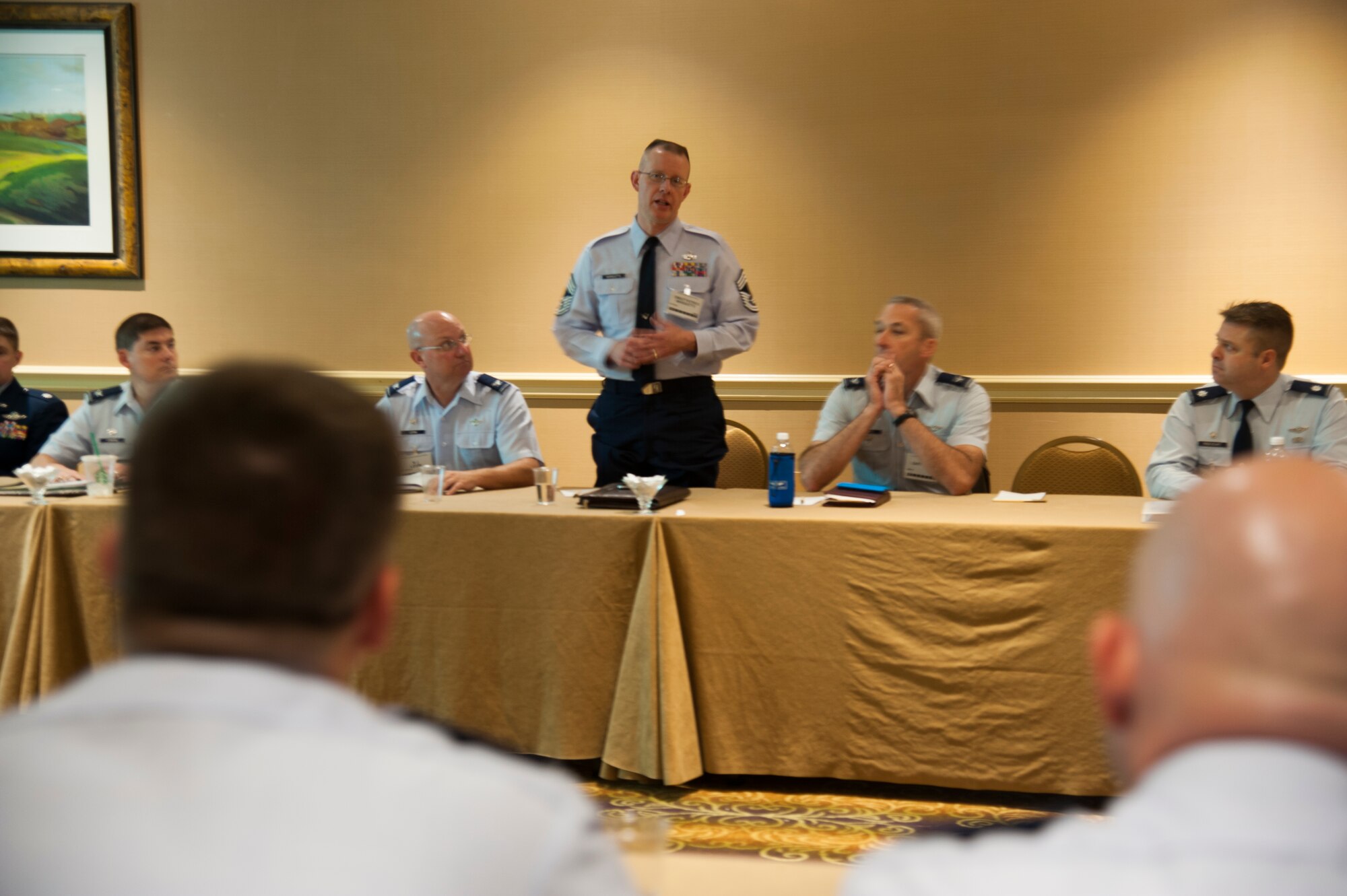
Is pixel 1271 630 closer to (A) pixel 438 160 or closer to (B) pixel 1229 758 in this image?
(B) pixel 1229 758

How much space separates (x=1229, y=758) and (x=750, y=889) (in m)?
0.48

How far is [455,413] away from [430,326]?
0.94ft

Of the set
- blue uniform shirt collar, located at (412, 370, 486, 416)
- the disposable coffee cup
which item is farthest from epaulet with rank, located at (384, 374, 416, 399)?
the disposable coffee cup

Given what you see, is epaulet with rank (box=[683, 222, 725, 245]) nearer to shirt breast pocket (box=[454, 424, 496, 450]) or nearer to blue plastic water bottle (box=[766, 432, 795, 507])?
shirt breast pocket (box=[454, 424, 496, 450])

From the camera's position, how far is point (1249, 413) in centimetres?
328

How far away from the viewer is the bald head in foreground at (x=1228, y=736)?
19.1 inches

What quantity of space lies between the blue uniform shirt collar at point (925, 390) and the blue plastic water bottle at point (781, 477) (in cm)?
77

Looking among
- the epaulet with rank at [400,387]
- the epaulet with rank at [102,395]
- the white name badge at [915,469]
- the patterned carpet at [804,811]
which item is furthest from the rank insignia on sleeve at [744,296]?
the epaulet with rank at [102,395]

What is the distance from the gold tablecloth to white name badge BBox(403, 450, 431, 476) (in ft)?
2.48

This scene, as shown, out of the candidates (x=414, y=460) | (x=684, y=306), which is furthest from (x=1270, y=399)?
(x=414, y=460)

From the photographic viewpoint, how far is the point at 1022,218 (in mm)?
4629

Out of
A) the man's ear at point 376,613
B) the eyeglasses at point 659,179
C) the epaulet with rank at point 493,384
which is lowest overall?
the epaulet with rank at point 493,384

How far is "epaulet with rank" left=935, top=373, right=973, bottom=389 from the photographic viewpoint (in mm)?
3467

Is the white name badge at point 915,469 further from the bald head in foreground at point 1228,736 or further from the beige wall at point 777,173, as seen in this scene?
the bald head in foreground at point 1228,736
